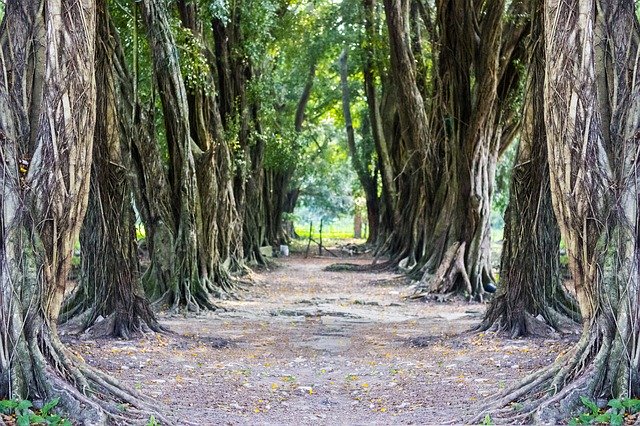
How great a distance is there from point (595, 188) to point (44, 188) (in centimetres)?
359

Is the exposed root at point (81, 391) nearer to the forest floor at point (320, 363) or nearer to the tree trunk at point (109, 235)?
the forest floor at point (320, 363)

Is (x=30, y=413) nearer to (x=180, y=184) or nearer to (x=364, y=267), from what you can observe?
(x=180, y=184)

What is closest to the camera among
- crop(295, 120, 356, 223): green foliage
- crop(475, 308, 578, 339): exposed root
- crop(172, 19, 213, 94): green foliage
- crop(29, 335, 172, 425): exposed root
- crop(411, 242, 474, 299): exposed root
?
crop(29, 335, 172, 425): exposed root

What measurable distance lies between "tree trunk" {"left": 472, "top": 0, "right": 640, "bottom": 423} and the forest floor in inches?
36.1

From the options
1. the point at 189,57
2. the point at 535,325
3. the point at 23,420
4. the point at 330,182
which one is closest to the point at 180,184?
the point at 189,57

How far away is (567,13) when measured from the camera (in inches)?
239

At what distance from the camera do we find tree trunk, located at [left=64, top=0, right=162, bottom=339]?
902cm

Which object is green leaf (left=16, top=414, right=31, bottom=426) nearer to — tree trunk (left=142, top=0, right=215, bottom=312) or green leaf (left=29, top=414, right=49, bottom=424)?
green leaf (left=29, top=414, right=49, bottom=424)

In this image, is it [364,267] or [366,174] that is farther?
[366,174]

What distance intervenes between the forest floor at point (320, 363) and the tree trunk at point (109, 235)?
38cm

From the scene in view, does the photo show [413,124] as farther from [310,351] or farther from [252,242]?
[310,351]

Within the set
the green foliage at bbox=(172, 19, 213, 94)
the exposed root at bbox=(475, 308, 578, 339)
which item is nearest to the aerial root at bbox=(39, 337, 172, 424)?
the exposed root at bbox=(475, 308, 578, 339)

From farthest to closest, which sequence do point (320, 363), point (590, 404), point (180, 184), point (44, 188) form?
1. point (180, 184)
2. point (320, 363)
3. point (44, 188)
4. point (590, 404)

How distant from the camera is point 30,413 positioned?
16.9 ft
